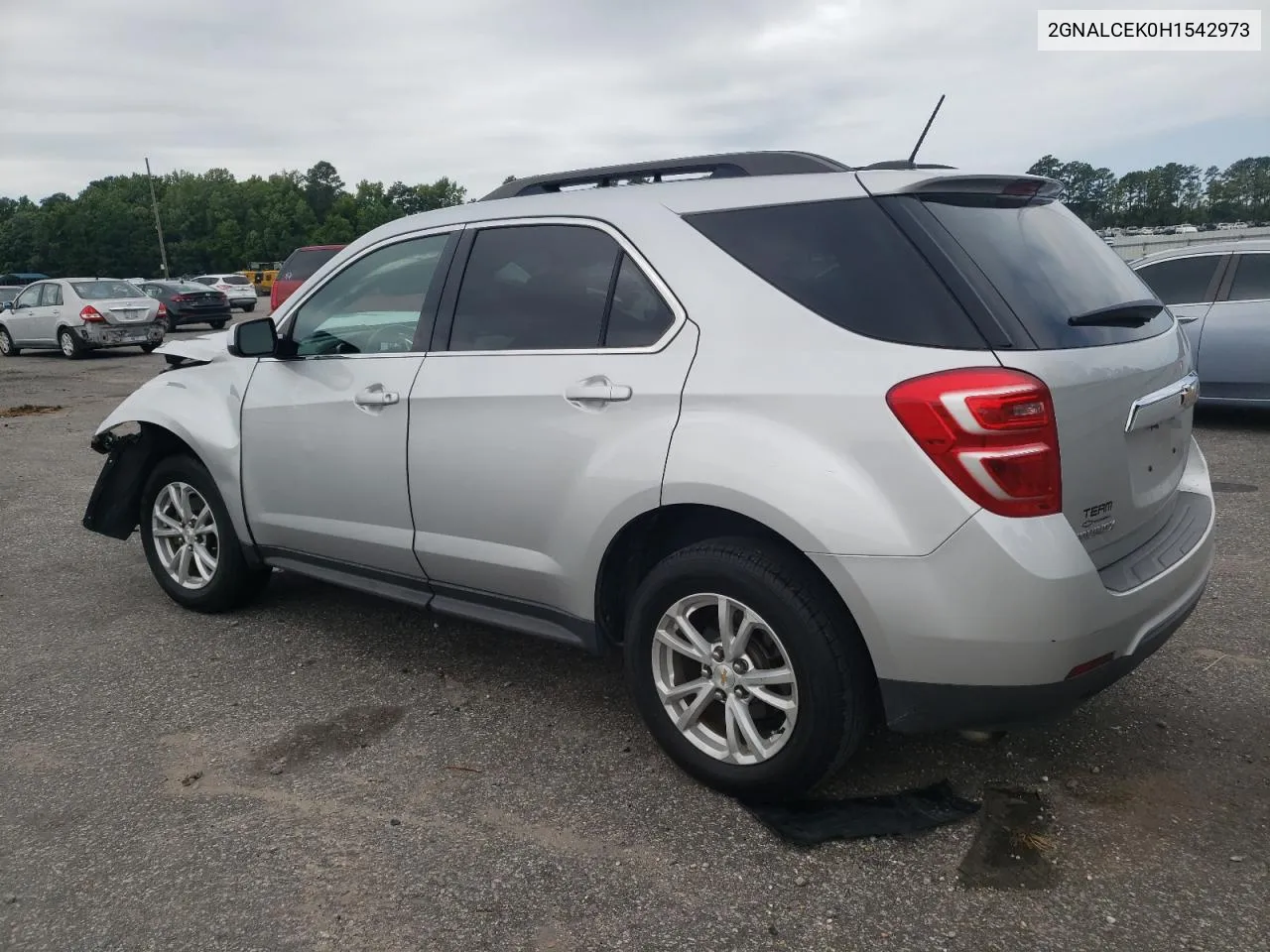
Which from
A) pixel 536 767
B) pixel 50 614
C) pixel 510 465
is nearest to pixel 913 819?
pixel 536 767

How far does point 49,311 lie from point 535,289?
798 inches

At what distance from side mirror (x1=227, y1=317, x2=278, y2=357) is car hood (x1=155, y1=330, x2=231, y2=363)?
0.34 metres

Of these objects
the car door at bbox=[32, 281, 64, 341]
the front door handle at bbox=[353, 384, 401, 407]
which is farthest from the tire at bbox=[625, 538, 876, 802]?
the car door at bbox=[32, 281, 64, 341]

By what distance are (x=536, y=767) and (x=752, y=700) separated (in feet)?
2.57

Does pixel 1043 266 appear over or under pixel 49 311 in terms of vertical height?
over

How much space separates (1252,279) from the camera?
8.55 meters

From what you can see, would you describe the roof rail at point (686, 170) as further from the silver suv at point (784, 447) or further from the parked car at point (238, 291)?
the parked car at point (238, 291)

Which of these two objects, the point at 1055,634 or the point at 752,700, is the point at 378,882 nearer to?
the point at 752,700

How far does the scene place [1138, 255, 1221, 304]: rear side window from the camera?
883 cm

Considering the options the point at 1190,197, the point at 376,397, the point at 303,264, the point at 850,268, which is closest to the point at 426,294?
the point at 376,397

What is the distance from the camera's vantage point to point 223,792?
3.19 metres

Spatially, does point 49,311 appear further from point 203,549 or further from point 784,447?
point 784,447

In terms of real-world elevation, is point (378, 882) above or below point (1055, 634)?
below

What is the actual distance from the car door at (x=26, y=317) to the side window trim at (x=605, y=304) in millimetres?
20352
